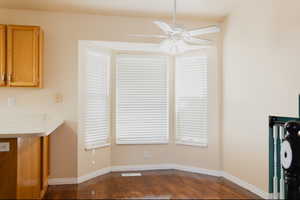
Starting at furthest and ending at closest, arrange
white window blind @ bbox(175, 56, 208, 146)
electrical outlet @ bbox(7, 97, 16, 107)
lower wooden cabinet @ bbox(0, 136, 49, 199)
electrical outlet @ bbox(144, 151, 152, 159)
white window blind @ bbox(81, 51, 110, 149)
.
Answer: electrical outlet @ bbox(144, 151, 152, 159) < white window blind @ bbox(175, 56, 208, 146) < white window blind @ bbox(81, 51, 110, 149) < electrical outlet @ bbox(7, 97, 16, 107) < lower wooden cabinet @ bbox(0, 136, 49, 199)

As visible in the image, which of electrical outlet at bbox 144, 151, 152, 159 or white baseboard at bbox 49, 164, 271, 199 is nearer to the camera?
white baseboard at bbox 49, 164, 271, 199

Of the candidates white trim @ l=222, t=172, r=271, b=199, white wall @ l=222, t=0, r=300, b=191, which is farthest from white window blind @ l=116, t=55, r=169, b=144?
white trim @ l=222, t=172, r=271, b=199

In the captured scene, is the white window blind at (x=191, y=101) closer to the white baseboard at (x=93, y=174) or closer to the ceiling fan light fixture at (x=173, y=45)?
the white baseboard at (x=93, y=174)

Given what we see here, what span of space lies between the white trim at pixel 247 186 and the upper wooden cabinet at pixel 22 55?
10.1ft

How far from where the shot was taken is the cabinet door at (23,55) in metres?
3.78

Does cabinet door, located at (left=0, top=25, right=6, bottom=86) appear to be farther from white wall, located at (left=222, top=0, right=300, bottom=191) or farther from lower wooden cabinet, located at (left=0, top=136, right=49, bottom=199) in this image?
white wall, located at (left=222, top=0, right=300, bottom=191)

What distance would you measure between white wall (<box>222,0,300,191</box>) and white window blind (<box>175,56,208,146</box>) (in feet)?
1.20

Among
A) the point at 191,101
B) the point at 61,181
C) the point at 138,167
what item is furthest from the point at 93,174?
the point at 191,101

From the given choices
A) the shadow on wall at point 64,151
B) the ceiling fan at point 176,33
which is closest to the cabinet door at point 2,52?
the shadow on wall at point 64,151

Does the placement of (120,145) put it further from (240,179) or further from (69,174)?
(240,179)

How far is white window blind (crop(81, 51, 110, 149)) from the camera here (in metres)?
4.45

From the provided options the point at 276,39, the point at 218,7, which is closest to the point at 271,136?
the point at 276,39

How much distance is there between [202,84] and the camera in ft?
15.7

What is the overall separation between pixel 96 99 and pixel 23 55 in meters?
1.31
